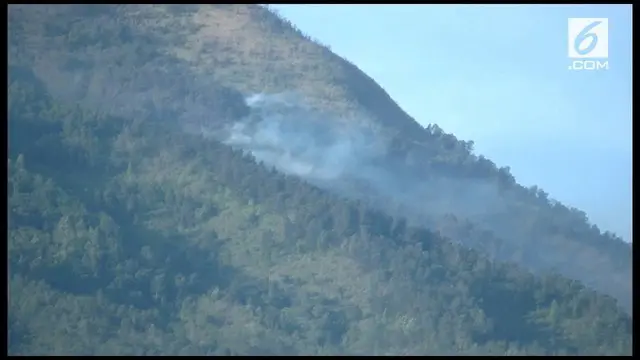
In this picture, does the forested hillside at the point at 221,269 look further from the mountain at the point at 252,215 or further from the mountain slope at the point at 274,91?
the mountain slope at the point at 274,91

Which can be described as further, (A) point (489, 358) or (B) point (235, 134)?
(B) point (235, 134)

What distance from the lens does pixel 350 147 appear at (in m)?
6.90

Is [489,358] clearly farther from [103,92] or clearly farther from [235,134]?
[103,92]

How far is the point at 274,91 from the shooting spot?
22.9 feet

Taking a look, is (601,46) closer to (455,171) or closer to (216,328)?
(455,171)

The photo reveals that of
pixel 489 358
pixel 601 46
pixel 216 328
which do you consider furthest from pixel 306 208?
pixel 601 46

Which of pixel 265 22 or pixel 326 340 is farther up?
pixel 265 22

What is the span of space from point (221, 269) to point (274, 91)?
1.04m

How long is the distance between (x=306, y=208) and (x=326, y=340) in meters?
0.71

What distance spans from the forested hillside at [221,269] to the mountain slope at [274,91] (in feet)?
0.36

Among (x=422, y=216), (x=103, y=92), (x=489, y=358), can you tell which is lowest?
(x=489, y=358)
